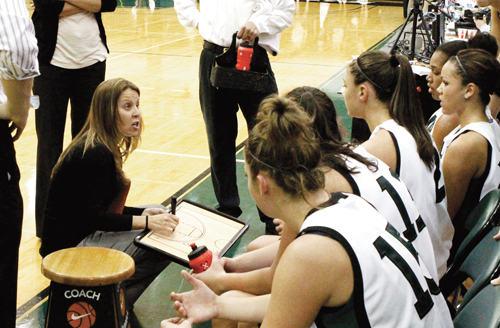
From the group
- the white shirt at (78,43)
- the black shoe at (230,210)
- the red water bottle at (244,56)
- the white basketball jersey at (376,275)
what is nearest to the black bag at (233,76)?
the red water bottle at (244,56)

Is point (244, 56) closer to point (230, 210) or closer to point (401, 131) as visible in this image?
point (230, 210)

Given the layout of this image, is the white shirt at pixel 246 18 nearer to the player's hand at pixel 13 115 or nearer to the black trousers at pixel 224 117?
the black trousers at pixel 224 117

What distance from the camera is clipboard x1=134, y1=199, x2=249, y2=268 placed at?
2381mm

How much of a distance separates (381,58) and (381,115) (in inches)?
9.8

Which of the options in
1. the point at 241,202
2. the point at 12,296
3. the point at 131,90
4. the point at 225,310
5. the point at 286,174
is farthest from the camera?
the point at 241,202

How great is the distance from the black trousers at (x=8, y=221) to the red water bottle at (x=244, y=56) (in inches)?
68.9

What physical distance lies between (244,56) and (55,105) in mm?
1147

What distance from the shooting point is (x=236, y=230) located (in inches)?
103

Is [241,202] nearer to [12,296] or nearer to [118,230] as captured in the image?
[118,230]

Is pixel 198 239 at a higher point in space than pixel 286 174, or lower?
lower

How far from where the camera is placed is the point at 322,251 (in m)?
1.30

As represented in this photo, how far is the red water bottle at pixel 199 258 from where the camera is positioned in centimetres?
206

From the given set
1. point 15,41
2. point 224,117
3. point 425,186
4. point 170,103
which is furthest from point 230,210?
point 170,103

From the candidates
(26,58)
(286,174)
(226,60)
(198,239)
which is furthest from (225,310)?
(226,60)
